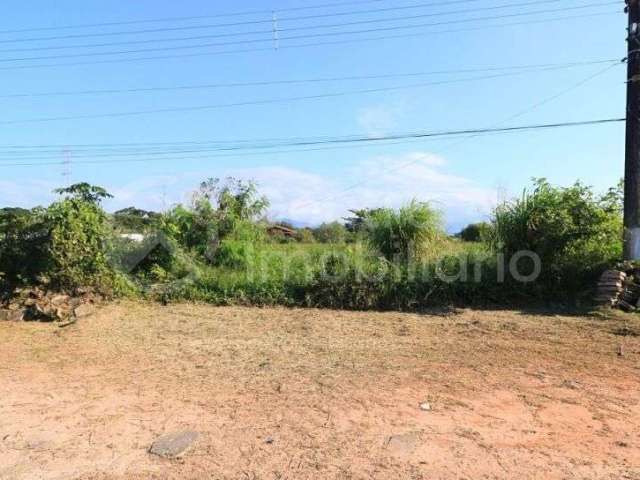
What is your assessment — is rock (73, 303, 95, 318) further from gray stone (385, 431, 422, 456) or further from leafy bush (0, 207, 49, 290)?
gray stone (385, 431, 422, 456)

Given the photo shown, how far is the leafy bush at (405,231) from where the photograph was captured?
8.84 m

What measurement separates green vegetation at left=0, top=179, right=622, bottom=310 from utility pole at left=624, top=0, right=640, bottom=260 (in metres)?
0.28

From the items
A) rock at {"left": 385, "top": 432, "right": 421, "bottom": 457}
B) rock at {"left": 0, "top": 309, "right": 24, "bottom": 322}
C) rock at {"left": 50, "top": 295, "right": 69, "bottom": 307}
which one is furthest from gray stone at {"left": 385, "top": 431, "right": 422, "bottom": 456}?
rock at {"left": 0, "top": 309, "right": 24, "bottom": 322}

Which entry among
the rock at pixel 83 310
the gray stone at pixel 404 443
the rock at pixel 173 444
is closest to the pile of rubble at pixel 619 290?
the gray stone at pixel 404 443

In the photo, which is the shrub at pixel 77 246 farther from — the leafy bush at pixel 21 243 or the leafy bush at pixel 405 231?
the leafy bush at pixel 405 231

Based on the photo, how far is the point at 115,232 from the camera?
847cm

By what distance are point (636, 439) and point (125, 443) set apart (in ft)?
11.1

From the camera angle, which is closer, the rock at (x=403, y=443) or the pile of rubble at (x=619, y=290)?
the rock at (x=403, y=443)

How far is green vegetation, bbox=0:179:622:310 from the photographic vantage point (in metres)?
7.80

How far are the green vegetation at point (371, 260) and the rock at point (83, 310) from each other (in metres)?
0.55

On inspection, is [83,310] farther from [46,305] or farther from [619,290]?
[619,290]

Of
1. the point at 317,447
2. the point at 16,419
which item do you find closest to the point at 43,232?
the point at 16,419

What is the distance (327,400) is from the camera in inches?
153

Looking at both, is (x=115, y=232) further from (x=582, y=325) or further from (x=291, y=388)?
(x=582, y=325)
